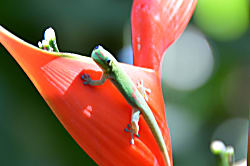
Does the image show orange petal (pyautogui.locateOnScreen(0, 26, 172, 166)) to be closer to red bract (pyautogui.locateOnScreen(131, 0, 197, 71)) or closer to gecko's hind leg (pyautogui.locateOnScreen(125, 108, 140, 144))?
gecko's hind leg (pyautogui.locateOnScreen(125, 108, 140, 144))

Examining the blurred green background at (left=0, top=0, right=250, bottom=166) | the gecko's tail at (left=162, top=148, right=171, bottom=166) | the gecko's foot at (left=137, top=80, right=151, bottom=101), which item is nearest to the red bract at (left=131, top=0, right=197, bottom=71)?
the gecko's foot at (left=137, top=80, right=151, bottom=101)

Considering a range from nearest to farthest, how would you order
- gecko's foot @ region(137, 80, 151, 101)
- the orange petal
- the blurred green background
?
the orange petal, gecko's foot @ region(137, 80, 151, 101), the blurred green background

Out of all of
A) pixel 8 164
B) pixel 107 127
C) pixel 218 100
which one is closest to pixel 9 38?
pixel 107 127

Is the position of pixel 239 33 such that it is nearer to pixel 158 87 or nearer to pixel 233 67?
pixel 233 67

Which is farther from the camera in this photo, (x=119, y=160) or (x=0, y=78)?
(x=0, y=78)

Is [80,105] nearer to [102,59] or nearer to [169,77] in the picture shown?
[102,59]

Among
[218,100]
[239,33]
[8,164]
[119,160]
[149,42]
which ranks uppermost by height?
[149,42]
